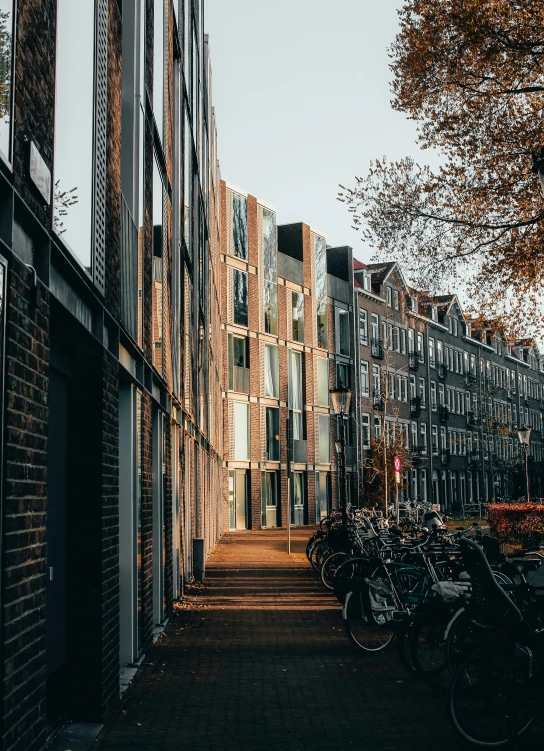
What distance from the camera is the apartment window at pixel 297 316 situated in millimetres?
46869

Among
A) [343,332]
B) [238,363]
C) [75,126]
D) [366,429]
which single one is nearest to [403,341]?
[366,429]

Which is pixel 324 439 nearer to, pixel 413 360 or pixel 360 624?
pixel 413 360

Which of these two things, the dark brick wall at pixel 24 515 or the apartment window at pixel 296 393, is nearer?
the dark brick wall at pixel 24 515

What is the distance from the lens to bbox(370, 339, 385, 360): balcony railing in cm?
5475

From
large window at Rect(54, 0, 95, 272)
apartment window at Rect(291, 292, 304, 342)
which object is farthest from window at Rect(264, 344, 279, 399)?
large window at Rect(54, 0, 95, 272)

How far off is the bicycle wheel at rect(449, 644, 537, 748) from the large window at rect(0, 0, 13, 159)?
4.14 meters

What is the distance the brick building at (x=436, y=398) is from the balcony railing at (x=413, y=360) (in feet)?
0.23

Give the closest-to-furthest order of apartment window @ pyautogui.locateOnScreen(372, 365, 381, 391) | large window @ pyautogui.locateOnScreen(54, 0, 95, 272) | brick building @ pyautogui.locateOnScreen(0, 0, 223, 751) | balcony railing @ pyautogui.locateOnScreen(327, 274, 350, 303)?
brick building @ pyautogui.locateOnScreen(0, 0, 223, 751), large window @ pyautogui.locateOnScreen(54, 0, 95, 272), balcony railing @ pyautogui.locateOnScreen(327, 274, 350, 303), apartment window @ pyautogui.locateOnScreen(372, 365, 381, 391)

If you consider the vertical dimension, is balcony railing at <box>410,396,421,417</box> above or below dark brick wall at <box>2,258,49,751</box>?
above

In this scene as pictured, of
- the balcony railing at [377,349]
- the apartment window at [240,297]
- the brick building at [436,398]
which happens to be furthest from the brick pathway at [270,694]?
the balcony railing at [377,349]

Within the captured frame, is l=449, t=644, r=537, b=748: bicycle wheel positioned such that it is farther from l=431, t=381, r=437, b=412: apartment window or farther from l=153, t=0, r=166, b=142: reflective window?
l=431, t=381, r=437, b=412: apartment window

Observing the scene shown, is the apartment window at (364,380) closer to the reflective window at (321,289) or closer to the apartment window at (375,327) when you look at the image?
the apartment window at (375,327)

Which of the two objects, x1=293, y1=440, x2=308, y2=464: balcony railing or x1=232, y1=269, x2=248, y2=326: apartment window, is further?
x1=293, y1=440, x2=308, y2=464: balcony railing

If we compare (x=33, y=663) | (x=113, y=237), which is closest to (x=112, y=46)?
(x=113, y=237)
